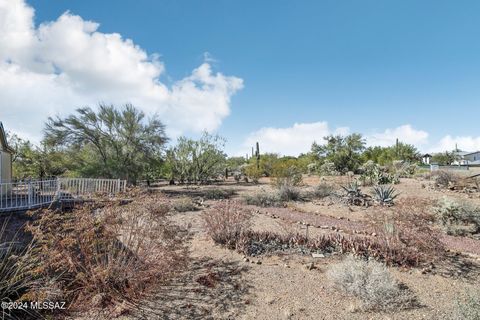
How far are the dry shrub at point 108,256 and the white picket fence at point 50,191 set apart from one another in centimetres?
613

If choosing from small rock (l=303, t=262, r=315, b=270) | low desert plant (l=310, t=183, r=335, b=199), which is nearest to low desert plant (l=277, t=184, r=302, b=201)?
low desert plant (l=310, t=183, r=335, b=199)

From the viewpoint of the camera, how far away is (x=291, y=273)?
432 cm

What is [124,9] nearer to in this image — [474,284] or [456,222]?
[474,284]

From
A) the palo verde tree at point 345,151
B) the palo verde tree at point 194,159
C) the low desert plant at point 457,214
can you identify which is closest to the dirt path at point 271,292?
the low desert plant at point 457,214

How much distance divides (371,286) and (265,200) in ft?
26.1

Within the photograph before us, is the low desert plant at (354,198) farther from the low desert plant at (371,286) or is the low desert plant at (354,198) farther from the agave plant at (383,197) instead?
the low desert plant at (371,286)

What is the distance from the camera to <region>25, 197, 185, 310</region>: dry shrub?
130 inches

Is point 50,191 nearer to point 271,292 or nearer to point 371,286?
point 271,292

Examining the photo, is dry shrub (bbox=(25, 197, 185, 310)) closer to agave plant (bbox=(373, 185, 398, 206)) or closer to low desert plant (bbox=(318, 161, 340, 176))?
agave plant (bbox=(373, 185, 398, 206))

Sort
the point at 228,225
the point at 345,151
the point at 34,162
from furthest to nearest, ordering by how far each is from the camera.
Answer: the point at 345,151 → the point at 34,162 → the point at 228,225

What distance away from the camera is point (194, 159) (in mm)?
21547

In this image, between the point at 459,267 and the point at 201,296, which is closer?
the point at 201,296

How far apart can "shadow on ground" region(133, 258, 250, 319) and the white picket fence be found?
21.7ft

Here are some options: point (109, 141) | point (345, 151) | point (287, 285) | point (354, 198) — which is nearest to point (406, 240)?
point (287, 285)
